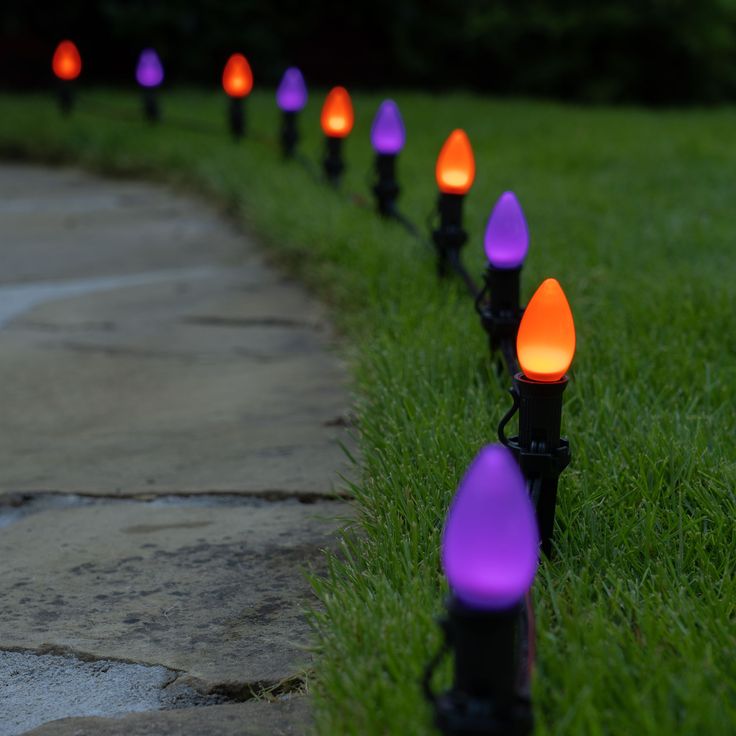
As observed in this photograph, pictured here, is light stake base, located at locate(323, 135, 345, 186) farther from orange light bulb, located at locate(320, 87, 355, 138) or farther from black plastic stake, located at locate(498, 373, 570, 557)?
black plastic stake, located at locate(498, 373, 570, 557)

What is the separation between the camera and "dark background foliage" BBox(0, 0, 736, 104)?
991 cm

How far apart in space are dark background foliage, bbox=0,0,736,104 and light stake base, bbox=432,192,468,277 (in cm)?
698

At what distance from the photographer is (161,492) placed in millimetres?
2420

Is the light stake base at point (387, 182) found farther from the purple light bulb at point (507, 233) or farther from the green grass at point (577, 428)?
the purple light bulb at point (507, 233)

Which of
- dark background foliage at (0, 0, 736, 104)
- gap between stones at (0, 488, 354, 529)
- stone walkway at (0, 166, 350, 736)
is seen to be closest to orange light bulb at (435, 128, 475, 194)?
stone walkway at (0, 166, 350, 736)

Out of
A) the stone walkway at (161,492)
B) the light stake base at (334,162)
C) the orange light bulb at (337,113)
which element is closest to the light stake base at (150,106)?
the light stake base at (334,162)

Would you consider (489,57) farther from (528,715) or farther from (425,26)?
(528,715)

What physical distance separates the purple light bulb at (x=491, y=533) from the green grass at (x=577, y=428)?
26cm

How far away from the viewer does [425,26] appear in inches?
418

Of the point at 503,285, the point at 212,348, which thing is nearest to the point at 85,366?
the point at 212,348

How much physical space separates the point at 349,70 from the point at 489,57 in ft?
4.73

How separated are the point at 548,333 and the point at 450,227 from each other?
5.55ft

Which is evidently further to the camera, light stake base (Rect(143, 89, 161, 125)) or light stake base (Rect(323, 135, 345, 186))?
light stake base (Rect(143, 89, 161, 125))

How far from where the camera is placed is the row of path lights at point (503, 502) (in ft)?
3.83
